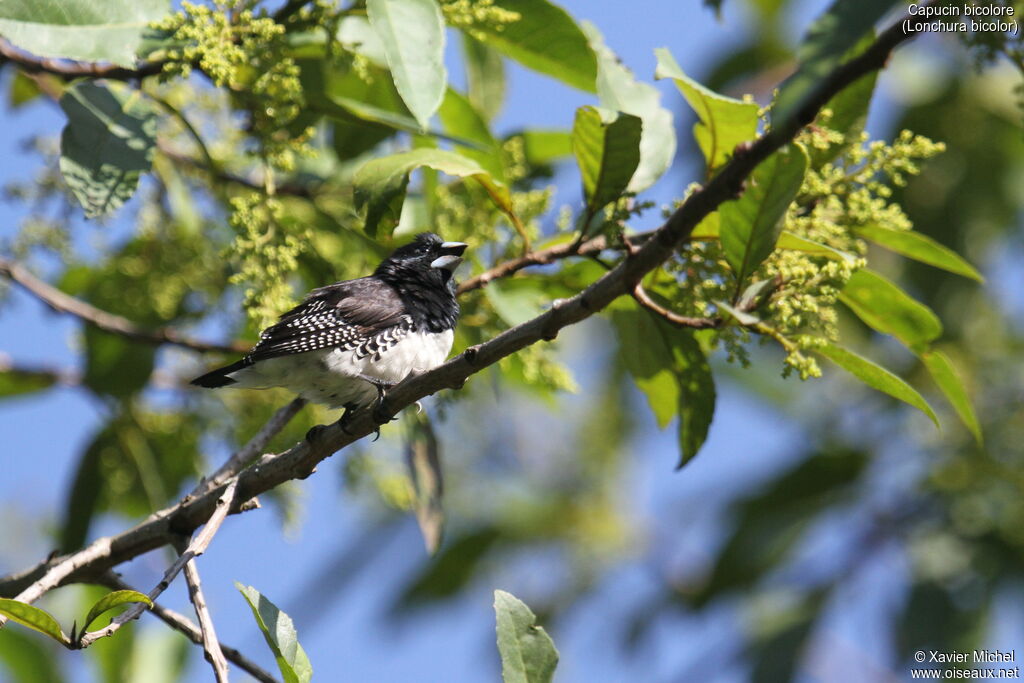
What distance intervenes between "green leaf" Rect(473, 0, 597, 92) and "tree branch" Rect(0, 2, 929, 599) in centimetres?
68

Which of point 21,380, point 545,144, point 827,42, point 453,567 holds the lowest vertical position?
point 453,567

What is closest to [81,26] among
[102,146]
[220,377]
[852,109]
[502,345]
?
[102,146]

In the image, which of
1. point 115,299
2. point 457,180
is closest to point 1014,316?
point 457,180

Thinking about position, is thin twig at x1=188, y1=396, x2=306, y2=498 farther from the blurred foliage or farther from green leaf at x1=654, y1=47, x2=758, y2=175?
green leaf at x1=654, y1=47, x2=758, y2=175

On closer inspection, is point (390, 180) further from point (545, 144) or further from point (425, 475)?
point (545, 144)

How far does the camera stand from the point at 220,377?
11.4 ft

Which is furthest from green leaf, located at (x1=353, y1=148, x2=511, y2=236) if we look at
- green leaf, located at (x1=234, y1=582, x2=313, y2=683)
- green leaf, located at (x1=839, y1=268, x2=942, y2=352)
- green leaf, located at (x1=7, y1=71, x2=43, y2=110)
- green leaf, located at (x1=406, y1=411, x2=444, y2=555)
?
green leaf, located at (x1=7, y1=71, x2=43, y2=110)

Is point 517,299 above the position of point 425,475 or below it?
above

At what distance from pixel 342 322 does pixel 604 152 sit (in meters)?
1.24

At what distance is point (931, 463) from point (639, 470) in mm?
2124

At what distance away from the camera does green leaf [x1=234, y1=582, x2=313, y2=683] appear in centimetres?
222

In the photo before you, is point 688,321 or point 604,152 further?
point 604,152

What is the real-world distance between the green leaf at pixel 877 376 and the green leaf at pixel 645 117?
74cm

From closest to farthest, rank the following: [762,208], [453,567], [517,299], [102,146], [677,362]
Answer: [762,208]
[102,146]
[677,362]
[517,299]
[453,567]
